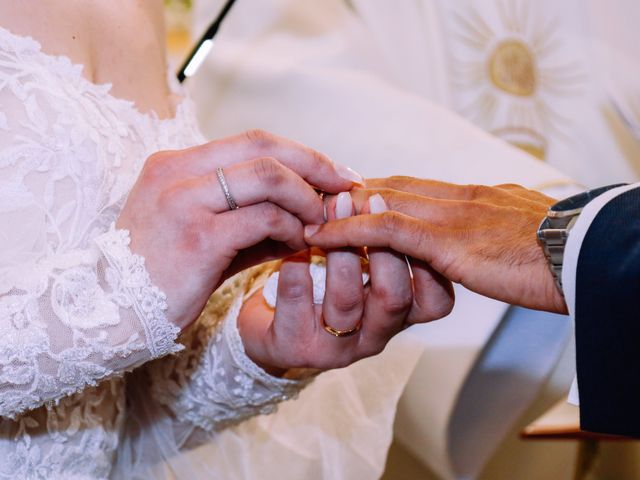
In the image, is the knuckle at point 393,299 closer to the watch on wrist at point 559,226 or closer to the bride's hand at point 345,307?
the bride's hand at point 345,307

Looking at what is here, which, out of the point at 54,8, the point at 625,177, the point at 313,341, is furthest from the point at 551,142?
the point at 54,8

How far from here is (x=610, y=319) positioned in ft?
2.15

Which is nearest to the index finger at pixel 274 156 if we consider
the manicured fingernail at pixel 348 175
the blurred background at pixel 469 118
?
the manicured fingernail at pixel 348 175

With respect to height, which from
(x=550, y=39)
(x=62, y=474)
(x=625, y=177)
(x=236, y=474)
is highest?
(x=550, y=39)

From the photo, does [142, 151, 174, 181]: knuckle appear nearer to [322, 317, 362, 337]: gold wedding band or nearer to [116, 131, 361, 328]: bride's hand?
[116, 131, 361, 328]: bride's hand

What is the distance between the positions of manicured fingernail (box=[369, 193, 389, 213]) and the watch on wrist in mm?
163

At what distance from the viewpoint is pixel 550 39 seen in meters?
1.72

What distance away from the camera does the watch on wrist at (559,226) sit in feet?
2.23

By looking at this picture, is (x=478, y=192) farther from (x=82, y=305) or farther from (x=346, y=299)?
(x=82, y=305)

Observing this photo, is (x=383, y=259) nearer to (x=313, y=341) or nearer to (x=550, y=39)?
(x=313, y=341)

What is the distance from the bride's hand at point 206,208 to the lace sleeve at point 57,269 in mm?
21

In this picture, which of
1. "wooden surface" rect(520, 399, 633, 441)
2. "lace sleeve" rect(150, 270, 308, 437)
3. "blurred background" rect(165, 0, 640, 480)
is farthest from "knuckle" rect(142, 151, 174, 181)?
"wooden surface" rect(520, 399, 633, 441)

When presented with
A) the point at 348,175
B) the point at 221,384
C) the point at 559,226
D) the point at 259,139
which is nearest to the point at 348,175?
the point at 348,175

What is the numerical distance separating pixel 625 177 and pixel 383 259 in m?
1.04
